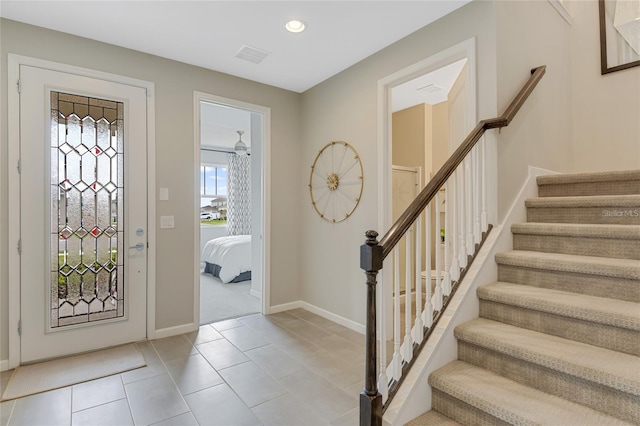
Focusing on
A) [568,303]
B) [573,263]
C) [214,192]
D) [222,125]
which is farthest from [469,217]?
[214,192]

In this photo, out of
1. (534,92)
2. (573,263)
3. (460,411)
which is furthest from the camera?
(534,92)

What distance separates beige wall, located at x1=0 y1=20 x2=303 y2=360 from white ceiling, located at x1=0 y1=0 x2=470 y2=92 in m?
0.12

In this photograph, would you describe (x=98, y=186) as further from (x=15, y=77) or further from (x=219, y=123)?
(x=219, y=123)

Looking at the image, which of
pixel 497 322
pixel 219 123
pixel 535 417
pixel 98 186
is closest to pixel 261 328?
pixel 98 186

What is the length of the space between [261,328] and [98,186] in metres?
2.04

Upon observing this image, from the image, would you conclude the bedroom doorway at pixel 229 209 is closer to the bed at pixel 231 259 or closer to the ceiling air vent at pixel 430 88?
the bed at pixel 231 259

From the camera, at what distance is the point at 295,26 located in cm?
270

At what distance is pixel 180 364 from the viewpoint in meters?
2.61

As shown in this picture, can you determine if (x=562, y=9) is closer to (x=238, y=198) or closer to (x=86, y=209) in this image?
(x=86, y=209)

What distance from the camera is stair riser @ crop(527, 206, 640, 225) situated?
6.73 ft

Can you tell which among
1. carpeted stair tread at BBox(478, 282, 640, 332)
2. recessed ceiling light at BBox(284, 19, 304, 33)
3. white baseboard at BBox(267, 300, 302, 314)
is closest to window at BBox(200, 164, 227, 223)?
white baseboard at BBox(267, 300, 302, 314)

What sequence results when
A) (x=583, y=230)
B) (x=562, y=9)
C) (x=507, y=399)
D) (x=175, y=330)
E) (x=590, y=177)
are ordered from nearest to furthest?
(x=507, y=399), (x=583, y=230), (x=590, y=177), (x=562, y=9), (x=175, y=330)

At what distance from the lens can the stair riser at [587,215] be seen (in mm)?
2051

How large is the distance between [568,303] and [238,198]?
279 inches
